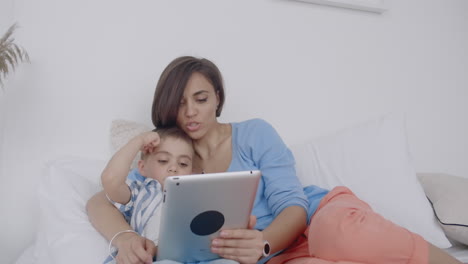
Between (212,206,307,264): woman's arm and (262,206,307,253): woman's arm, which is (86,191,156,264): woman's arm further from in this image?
(262,206,307,253): woman's arm

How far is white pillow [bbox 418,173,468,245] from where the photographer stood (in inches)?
49.5

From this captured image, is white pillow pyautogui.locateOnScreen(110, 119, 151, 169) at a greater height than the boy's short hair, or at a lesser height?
lesser

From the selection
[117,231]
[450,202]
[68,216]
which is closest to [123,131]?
[68,216]

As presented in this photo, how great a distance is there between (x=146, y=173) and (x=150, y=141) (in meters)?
0.12

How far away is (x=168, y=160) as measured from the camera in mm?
1131

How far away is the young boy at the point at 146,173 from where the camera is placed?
1000 mm

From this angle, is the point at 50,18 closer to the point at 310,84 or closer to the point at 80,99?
the point at 80,99

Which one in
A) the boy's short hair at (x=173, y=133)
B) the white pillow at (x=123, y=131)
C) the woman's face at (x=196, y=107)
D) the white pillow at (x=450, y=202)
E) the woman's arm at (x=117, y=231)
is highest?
the woman's face at (x=196, y=107)

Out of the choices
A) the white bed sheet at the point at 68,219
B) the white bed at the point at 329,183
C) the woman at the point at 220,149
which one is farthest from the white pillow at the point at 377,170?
the woman at the point at 220,149

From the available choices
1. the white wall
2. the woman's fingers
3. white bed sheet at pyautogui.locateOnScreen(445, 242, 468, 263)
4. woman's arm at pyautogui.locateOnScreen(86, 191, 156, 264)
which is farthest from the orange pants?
the white wall

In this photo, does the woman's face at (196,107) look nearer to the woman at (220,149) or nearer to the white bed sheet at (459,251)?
the woman at (220,149)

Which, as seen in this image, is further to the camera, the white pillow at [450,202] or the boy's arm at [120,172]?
the white pillow at [450,202]

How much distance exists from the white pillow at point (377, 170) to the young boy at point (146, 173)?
1.76 feet

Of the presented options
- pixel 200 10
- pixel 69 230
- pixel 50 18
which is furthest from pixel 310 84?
pixel 69 230
